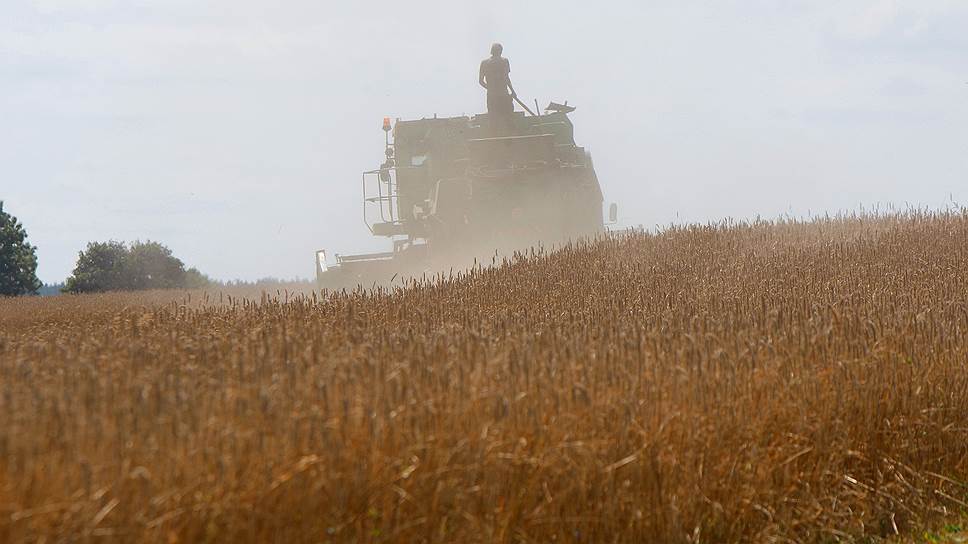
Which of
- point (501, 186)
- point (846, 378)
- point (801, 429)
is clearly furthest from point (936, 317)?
point (501, 186)

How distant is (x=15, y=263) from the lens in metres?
45.3

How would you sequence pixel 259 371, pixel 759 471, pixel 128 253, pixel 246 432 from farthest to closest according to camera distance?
pixel 128 253, pixel 759 471, pixel 259 371, pixel 246 432

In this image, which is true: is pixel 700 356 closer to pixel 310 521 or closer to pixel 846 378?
pixel 846 378

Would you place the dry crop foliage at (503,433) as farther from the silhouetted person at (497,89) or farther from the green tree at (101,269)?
the green tree at (101,269)

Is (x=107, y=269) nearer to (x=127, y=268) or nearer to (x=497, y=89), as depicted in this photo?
(x=127, y=268)

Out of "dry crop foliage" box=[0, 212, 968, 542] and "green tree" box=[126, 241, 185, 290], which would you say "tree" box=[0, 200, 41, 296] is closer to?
"green tree" box=[126, 241, 185, 290]

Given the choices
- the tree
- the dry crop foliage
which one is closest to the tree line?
the tree

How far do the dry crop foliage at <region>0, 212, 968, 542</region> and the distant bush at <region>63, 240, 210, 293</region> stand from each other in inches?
1428

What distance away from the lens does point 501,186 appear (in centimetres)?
2234

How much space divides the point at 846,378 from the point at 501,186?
51.6ft

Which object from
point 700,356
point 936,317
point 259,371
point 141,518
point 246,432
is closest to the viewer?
point 141,518

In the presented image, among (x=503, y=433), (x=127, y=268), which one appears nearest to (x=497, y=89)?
(x=503, y=433)

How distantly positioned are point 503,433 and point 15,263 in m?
43.6

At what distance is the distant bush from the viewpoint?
4338 centimetres
